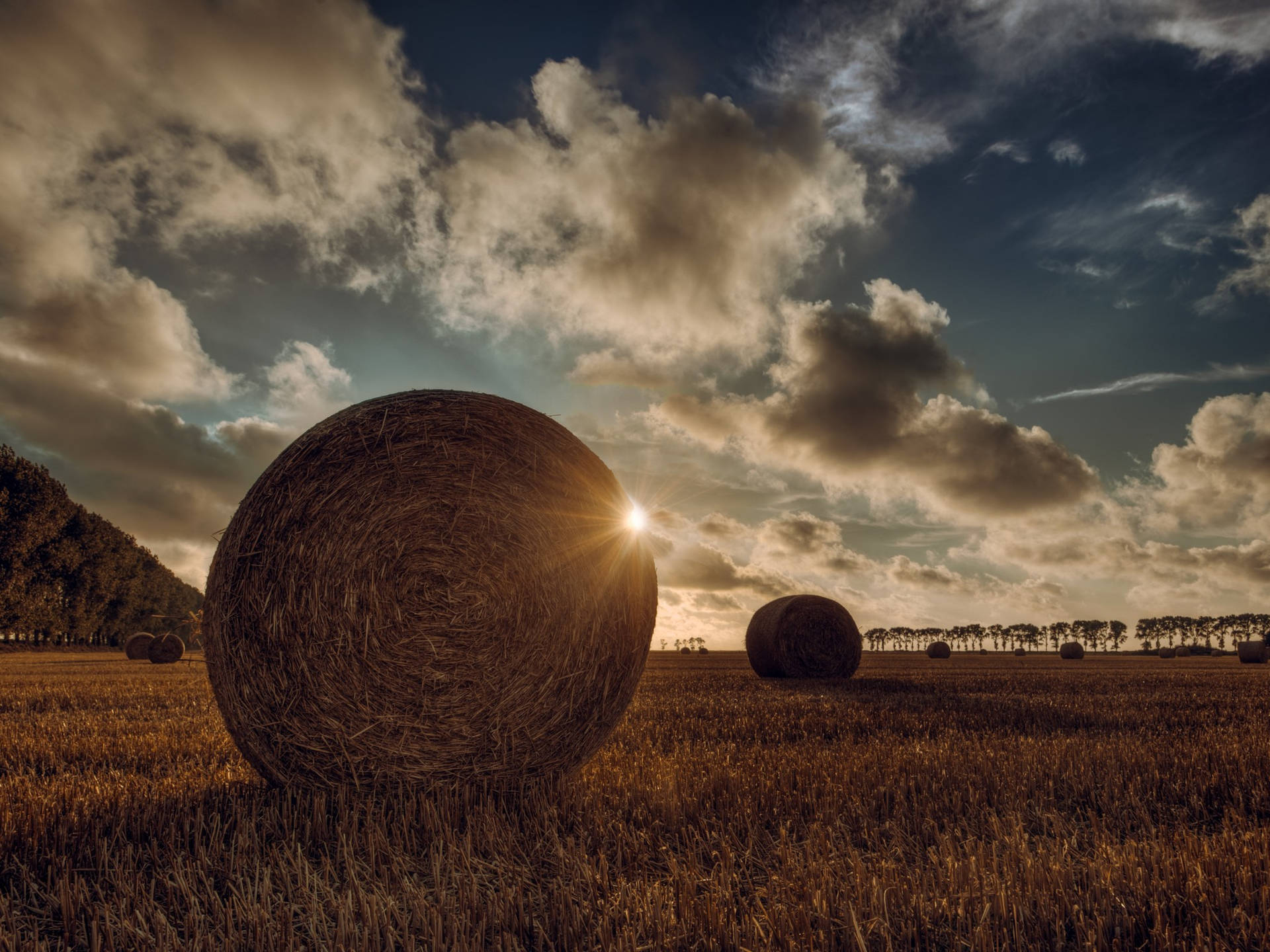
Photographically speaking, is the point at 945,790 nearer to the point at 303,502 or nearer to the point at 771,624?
the point at 303,502

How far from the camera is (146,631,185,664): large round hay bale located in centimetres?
2972

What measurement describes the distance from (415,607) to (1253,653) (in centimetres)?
4013

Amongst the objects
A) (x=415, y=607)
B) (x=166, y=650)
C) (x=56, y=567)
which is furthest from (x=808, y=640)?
(x=56, y=567)

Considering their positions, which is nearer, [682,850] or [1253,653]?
[682,850]

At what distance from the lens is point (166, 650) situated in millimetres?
A: 29719

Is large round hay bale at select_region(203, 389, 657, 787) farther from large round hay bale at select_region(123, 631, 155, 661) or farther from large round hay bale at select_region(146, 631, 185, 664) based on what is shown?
large round hay bale at select_region(123, 631, 155, 661)

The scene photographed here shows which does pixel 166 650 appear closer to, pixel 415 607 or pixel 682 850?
pixel 415 607

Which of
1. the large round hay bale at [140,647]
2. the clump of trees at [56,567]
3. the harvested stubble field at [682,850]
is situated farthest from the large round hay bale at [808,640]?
the clump of trees at [56,567]

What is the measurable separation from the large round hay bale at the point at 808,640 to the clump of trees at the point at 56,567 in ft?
125

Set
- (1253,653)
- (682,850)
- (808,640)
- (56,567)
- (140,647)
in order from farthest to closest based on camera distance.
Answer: (56,567) < (1253,653) < (140,647) < (808,640) < (682,850)

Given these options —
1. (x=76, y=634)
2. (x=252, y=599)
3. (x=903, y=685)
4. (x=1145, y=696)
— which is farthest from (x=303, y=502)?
(x=76, y=634)

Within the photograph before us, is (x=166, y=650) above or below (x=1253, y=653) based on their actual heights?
below

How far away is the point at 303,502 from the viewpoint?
5.06 m

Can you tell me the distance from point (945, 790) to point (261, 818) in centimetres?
391
